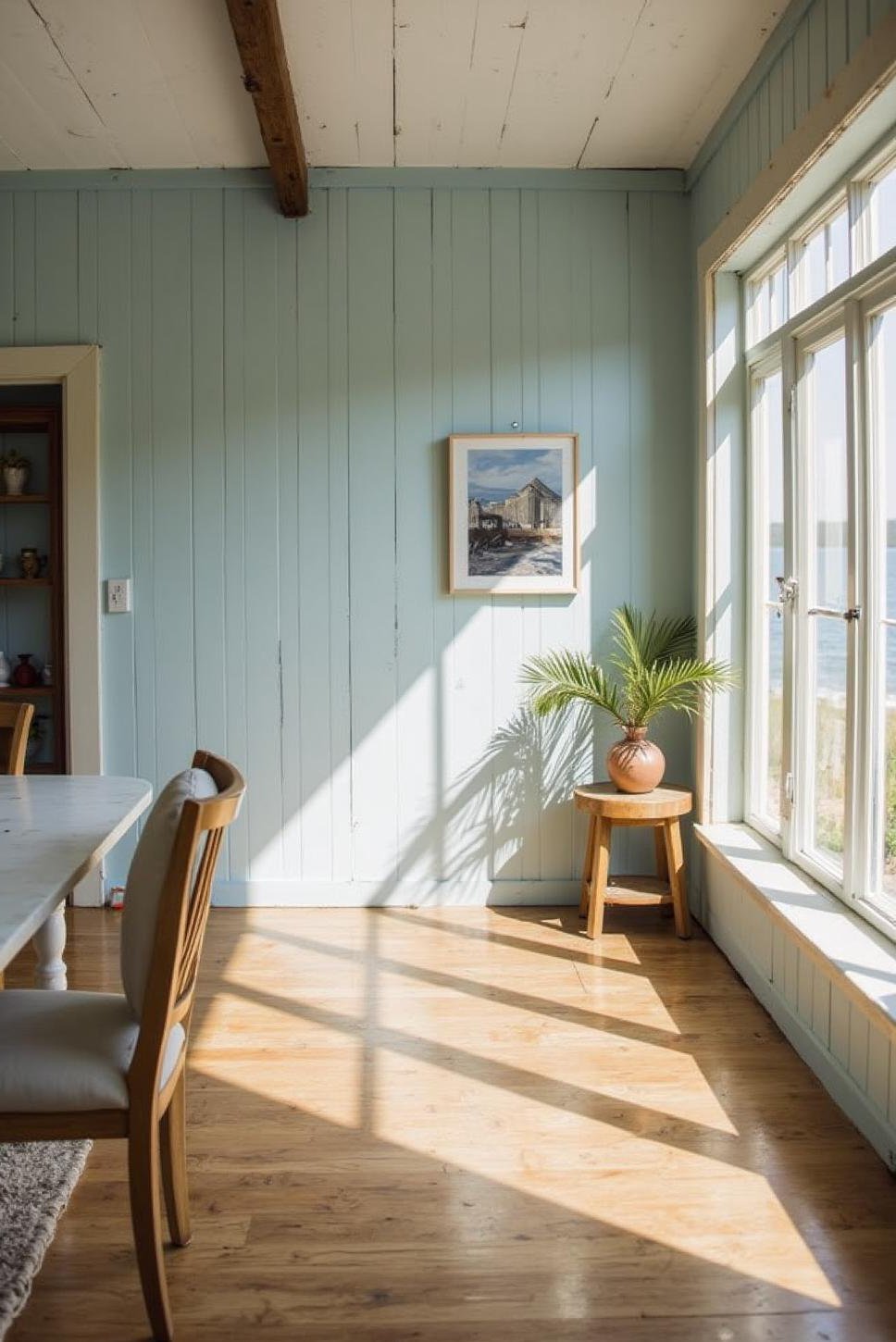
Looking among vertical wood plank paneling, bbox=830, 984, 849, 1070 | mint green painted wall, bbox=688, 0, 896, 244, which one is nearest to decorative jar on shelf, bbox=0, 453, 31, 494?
mint green painted wall, bbox=688, 0, 896, 244

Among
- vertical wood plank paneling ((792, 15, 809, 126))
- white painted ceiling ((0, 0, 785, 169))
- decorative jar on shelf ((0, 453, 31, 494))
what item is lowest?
decorative jar on shelf ((0, 453, 31, 494))

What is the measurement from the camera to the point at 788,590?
10.9 ft

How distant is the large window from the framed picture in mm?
712

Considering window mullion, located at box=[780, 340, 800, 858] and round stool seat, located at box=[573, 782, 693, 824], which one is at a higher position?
window mullion, located at box=[780, 340, 800, 858]

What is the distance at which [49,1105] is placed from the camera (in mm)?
1727

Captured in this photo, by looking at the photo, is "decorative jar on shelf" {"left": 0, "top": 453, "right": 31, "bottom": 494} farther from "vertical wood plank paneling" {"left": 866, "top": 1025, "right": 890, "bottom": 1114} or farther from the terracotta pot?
"vertical wood plank paneling" {"left": 866, "top": 1025, "right": 890, "bottom": 1114}

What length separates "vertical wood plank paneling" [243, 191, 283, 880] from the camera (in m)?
4.20

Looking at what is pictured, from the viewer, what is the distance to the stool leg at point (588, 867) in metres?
3.99

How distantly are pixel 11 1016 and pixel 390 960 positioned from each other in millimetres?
1863

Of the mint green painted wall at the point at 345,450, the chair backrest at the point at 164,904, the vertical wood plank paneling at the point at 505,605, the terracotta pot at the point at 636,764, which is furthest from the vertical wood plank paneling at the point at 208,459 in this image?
the chair backrest at the point at 164,904

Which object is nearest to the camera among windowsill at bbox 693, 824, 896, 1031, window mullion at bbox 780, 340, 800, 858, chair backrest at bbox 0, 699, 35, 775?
windowsill at bbox 693, 824, 896, 1031

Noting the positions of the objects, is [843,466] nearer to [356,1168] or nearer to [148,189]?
[356,1168]

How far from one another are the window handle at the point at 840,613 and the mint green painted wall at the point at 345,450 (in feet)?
3.69

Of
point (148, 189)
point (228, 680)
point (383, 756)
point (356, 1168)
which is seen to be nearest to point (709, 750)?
point (383, 756)
